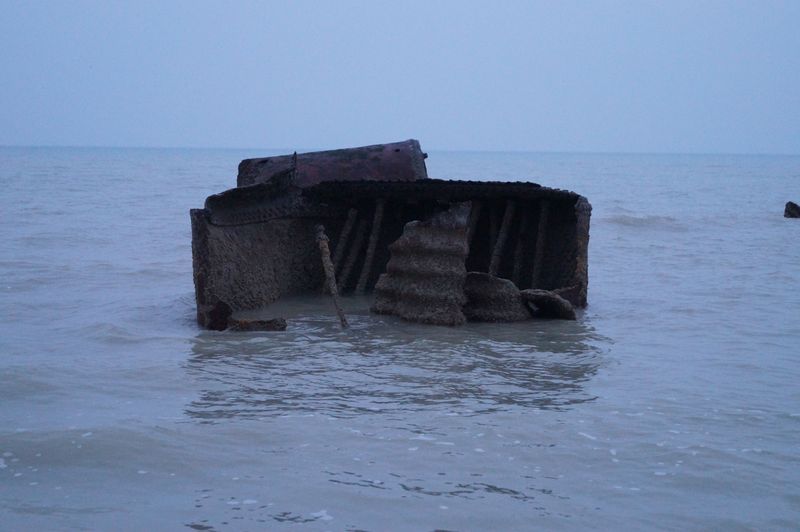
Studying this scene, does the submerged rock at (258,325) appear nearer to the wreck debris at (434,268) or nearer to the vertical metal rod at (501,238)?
the wreck debris at (434,268)

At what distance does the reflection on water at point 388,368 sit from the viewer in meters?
4.27

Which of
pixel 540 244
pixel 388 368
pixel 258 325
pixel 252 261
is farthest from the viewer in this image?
pixel 540 244

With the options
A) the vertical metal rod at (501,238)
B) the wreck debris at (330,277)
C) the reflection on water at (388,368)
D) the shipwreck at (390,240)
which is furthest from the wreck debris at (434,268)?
the vertical metal rod at (501,238)

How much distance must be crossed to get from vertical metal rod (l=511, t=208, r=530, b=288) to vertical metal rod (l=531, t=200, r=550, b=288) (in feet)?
0.39

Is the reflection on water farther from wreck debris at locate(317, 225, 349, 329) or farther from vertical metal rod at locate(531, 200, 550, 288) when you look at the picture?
vertical metal rod at locate(531, 200, 550, 288)

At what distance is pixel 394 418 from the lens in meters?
4.01

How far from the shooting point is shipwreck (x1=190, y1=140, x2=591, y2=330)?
626 centimetres

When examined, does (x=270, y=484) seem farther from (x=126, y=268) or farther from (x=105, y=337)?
(x=126, y=268)

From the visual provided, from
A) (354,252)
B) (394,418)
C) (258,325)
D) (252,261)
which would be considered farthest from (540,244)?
(394,418)

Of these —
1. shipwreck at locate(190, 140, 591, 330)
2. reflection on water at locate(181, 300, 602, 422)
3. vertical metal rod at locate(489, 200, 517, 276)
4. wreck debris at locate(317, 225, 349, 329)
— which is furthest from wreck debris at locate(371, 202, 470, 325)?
vertical metal rod at locate(489, 200, 517, 276)

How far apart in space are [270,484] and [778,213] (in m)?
20.9

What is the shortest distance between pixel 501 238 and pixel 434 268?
125cm

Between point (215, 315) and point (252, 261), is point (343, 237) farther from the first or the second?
point (215, 315)

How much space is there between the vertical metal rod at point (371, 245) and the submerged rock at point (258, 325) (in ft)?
5.32
